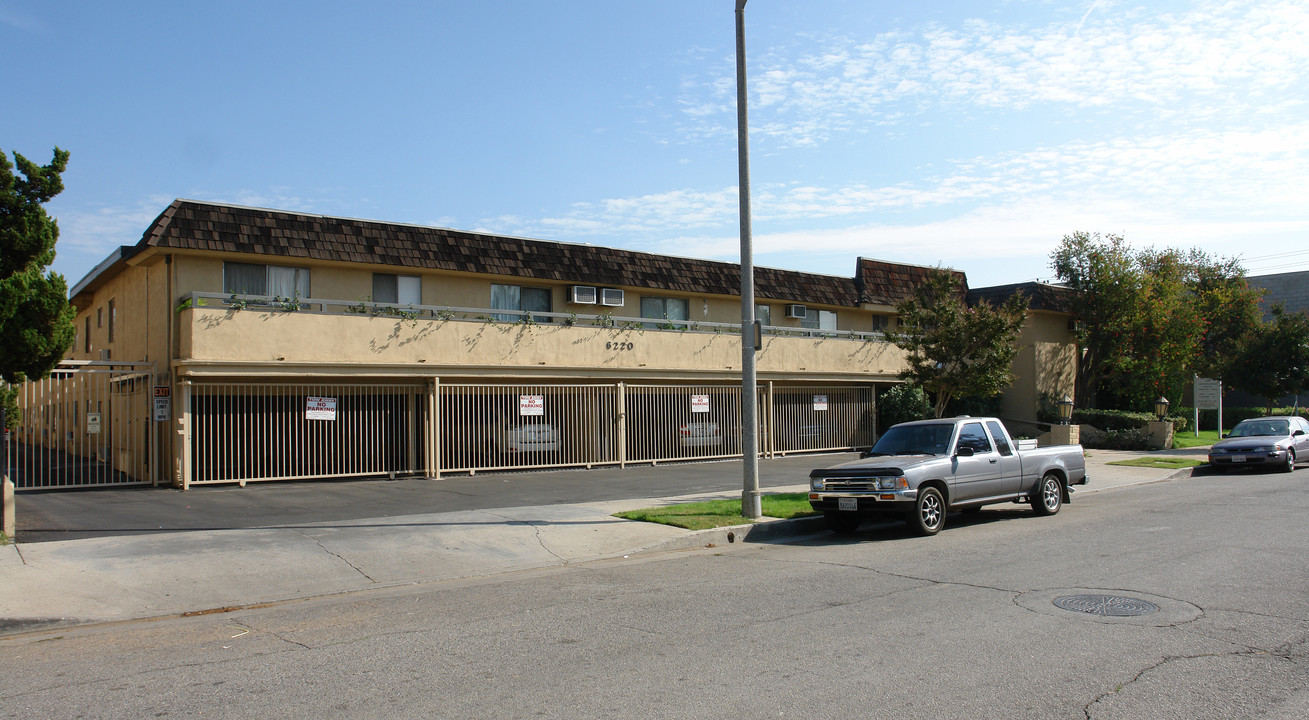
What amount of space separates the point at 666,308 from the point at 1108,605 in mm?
19986

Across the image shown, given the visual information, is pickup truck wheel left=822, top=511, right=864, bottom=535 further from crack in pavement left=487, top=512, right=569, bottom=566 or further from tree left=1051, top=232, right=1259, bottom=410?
tree left=1051, top=232, right=1259, bottom=410

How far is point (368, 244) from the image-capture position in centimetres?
2038

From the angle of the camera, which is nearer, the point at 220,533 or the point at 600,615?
the point at 600,615

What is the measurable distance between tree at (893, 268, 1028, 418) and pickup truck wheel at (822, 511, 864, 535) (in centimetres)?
761

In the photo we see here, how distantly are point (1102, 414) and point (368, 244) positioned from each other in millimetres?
25828

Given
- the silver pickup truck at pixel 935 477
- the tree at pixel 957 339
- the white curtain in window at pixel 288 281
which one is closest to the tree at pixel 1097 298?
the tree at pixel 957 339

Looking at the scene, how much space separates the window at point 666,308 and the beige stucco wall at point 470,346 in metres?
2.26

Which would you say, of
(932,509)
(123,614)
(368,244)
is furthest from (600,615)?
(368,244)

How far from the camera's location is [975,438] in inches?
524

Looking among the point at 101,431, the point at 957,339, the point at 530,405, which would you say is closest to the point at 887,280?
the point at 957,339

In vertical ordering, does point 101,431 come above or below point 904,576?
above

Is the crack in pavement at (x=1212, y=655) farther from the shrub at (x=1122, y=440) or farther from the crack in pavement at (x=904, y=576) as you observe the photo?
the shrub at (x=1122, y=440)

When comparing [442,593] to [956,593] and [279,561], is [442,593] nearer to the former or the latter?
[279,561]

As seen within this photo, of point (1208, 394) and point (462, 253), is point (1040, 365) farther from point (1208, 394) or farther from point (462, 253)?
point (462, 253)
